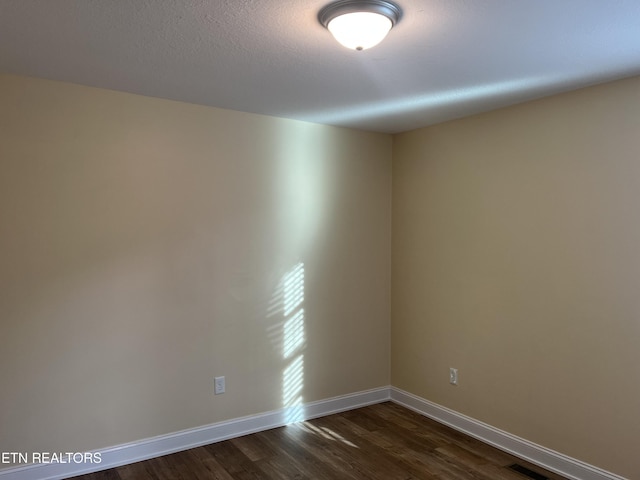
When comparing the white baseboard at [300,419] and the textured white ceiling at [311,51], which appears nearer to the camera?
the textured white ceiling at [311,51]

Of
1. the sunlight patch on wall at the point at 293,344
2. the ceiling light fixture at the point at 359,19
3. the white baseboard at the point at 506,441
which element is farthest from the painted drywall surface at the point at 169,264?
the ceiling light fixture at the point at 359,19

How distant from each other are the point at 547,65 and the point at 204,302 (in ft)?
8.42

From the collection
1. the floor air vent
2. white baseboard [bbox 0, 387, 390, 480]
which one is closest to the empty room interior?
white baseboard [bbox 0, 387, 390, 480]

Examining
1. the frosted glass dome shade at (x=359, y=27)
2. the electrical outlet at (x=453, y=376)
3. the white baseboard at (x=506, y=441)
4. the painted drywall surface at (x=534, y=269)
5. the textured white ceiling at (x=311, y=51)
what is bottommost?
the white baseboard at (x=506, y=441)

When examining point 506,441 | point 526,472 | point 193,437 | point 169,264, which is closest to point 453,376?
point 506,441

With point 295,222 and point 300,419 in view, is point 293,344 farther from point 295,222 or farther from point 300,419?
point 295,222

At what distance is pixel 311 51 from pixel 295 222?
1.64 metres

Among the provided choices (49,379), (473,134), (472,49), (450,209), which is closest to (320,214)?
(450,209)

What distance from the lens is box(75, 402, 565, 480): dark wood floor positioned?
287 centimetres

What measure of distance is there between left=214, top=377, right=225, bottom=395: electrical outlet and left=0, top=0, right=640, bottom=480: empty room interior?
2 centimetres

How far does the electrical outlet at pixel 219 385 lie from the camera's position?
11.0ft

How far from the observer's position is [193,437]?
3238mm

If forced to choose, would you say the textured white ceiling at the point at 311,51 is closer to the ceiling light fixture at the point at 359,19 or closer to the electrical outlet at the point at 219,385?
the ceiling light fixture at the point at 359,19

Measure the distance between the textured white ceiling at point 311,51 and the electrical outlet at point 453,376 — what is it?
201 cm
